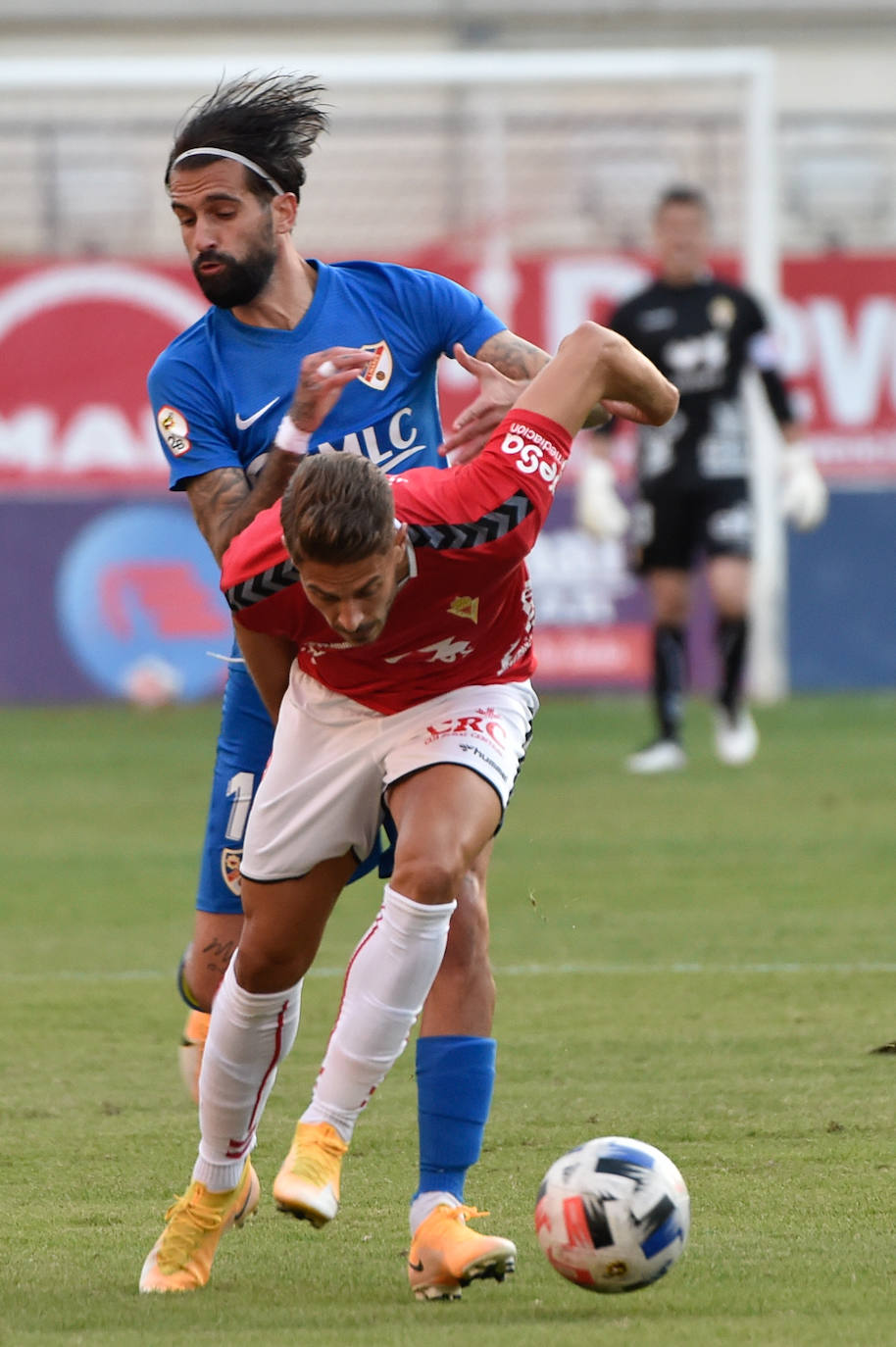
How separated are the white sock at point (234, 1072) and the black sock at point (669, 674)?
6843 mm

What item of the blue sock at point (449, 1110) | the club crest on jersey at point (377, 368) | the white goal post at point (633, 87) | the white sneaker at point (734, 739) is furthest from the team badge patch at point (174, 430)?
the white goal post at point (633, 87)

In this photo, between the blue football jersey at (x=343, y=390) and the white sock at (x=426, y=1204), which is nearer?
the white sock at (x=426, y=1204)

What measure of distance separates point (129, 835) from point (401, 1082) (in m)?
3.99

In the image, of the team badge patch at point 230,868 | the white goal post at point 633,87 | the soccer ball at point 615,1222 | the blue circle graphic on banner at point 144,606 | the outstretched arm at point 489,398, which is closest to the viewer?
the soccer ball at point 615,1222

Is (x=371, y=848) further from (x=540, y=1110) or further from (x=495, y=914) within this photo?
(x=495, y=914)

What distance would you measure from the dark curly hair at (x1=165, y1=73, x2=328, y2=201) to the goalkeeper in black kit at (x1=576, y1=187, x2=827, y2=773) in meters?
6.30

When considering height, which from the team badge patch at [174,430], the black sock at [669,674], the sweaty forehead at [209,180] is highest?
the sweaty forehead at [209,180]

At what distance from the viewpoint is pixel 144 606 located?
13383 mm

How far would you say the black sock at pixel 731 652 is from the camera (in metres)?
10.5

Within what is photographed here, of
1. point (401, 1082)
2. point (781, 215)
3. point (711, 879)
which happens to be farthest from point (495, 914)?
point (781, 215)

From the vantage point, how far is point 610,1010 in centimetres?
578

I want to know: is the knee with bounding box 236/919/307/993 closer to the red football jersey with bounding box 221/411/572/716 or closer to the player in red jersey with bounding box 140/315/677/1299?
the player in red jersey with bounding box 140/315/677/1299

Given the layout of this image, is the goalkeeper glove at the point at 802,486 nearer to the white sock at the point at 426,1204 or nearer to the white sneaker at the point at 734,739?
the white sneaker at the point at 734,739

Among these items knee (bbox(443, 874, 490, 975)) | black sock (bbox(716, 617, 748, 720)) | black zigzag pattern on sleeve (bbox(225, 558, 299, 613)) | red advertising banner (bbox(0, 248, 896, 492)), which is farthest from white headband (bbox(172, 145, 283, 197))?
red advertising banner (bbox(0, 248, 896, 492))
